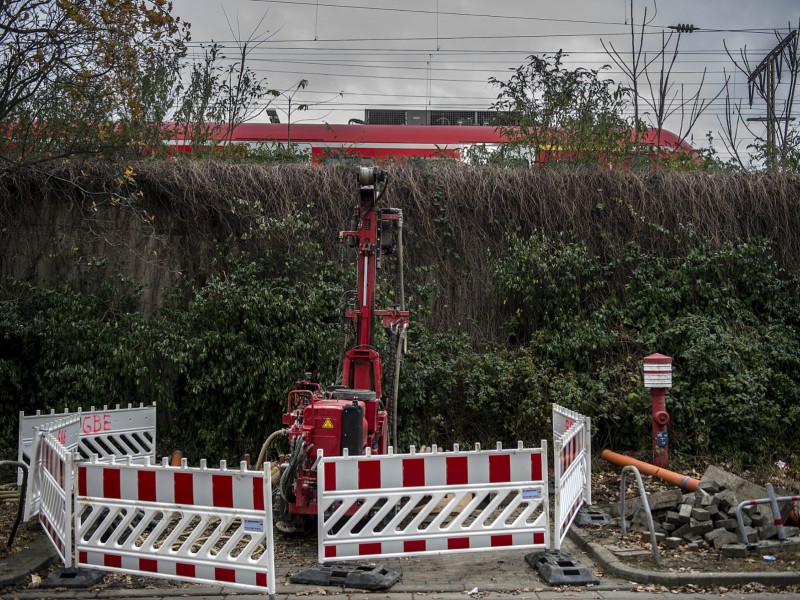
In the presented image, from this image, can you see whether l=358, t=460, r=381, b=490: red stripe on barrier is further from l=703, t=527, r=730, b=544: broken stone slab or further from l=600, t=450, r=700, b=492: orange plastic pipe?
l=600, t=450, r=700, b=492: orange plastic pipe

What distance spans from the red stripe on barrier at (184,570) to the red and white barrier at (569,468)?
293cm

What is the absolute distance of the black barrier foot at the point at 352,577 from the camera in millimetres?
6160

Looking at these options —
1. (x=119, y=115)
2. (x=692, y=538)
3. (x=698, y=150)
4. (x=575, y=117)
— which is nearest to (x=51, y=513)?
(x=692, y=538)

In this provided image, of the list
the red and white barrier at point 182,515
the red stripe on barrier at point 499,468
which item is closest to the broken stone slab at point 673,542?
the red stripe on barrier at point 499,468

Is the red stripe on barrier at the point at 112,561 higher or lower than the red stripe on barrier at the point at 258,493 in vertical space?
lower

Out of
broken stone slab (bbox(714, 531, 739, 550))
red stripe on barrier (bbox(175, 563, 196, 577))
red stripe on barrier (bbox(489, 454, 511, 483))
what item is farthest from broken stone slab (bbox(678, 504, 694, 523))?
red stripe on barrier (bbox(175, 563, 196, 577))

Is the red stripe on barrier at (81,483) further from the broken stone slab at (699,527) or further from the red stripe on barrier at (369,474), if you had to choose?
the broken stone slab at (699,527)

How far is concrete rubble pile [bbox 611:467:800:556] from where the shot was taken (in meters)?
7.20

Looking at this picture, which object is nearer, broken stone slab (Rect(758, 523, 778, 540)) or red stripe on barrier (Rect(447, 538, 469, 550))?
red stripe on barrier (Rect(447, 538, 469, 550))

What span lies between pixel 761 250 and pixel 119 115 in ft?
33.0

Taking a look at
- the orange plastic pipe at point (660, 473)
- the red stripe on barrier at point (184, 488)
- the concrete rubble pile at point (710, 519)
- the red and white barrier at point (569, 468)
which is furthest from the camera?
the orange plastic pipe at point (660, 473)

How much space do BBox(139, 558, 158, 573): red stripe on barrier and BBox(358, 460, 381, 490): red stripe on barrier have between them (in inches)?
65.1

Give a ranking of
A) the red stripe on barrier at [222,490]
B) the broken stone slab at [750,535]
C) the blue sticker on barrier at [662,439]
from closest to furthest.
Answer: the red stripe on barrier at [222,490], the broken stone slab at [750,535], the blue sticker on barrier at [662,439]

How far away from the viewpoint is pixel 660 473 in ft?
29.7
